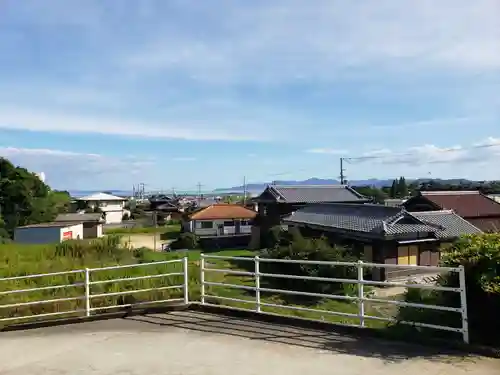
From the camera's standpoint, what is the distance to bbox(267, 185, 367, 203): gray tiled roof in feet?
145

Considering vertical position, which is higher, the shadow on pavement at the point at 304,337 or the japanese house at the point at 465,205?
A: the japanese house at the point at 465,205

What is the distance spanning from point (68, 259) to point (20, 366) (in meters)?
8.91

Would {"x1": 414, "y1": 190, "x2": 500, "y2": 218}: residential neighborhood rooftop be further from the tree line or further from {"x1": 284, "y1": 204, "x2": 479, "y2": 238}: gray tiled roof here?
the tree line

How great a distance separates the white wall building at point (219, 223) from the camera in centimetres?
5353

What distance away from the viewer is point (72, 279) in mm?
11008

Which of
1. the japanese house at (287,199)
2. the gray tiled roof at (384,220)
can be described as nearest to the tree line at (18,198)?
the japanese house at (287,199)

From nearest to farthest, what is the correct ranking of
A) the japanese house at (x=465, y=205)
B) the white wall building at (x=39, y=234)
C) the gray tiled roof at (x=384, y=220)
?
1. the gray tiled roof at (x=384, y=220)
2. the japanese house at (x=465, y=205)
3. the white wall building at (x=39, y=234)

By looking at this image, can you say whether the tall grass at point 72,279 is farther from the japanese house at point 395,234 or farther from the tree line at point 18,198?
the tree line at point 18,198

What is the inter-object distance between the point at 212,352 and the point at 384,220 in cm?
2277

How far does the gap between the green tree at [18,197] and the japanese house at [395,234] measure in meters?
27.9

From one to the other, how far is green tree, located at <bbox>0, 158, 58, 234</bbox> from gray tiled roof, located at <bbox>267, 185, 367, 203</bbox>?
22111 mm

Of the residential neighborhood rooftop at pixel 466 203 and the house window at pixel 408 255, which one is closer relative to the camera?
the house window at pixel 408 255

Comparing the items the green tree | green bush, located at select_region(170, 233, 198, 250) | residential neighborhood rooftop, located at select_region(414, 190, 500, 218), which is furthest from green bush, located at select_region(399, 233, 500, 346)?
the green tree

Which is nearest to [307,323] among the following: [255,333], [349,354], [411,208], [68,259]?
[255,333]
